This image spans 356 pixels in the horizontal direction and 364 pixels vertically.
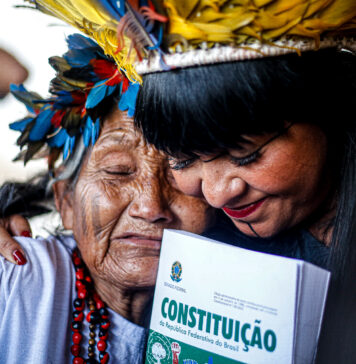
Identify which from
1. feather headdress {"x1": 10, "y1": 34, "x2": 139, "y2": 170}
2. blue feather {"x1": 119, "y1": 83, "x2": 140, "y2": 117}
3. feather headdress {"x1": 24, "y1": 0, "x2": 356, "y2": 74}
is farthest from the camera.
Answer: feather headdress {"x1": 10, "y1": 34, "x2": 139, "y2": 170}

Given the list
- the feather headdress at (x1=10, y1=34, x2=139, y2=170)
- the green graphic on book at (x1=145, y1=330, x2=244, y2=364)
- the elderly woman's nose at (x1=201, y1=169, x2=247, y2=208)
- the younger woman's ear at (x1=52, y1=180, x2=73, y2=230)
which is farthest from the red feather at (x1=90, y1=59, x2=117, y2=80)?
the green graphic on book at (x1=145, y1=330, x2=244, y2=364)

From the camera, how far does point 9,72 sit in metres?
1.75

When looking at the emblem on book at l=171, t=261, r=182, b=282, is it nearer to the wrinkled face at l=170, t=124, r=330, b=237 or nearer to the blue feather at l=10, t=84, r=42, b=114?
the wrinkled face at l=170, t=124, r=330, b=237

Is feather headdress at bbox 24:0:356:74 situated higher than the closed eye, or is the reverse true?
feather headdress at bbox 24:0:356:74

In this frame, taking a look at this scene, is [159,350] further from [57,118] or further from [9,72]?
[9,72]

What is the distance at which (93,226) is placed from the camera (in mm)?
1143

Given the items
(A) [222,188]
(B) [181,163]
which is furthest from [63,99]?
(A) [222,188]

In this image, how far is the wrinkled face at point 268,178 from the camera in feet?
2.36

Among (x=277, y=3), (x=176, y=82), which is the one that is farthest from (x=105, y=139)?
(x=277, y=3)

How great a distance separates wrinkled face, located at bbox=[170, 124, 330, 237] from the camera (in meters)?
0.72

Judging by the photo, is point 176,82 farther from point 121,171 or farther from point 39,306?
point 39,306

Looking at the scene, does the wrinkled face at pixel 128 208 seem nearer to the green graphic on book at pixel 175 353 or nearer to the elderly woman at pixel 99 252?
the elderly woman at pixel 99 252

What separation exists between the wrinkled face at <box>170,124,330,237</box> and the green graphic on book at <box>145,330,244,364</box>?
0.74 feet

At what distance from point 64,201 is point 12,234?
0.17 metres
